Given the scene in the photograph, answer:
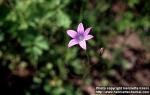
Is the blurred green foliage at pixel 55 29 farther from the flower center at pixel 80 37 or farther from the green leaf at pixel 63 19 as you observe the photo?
the flower center at pixel 80 37

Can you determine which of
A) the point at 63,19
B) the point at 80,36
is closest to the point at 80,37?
the point at 80,36

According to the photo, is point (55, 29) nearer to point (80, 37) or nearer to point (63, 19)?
point (63, 19)

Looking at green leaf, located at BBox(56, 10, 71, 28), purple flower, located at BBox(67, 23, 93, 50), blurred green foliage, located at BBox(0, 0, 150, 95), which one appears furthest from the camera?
blurred green foliage, located at BBox(0, 0, 150, 95)

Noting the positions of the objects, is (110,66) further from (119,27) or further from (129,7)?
(129,7)

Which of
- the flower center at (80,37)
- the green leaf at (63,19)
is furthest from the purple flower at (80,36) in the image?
the green leaf at (63,19)

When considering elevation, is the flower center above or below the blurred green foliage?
below

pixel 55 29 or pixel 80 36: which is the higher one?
pixel 55 29

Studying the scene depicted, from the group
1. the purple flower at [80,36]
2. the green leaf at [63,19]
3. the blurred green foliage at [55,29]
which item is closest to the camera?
the purple flower at [80,36]

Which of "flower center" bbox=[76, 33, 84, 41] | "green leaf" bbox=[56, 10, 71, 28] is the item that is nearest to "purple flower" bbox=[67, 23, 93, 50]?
"flower center" bbox=[76, 33, 84, 41]

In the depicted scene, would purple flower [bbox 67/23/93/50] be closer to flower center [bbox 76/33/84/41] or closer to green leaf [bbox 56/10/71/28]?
flower center [bbox 76/33/84/41]

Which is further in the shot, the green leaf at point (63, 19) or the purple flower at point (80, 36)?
the green leaf at point (63, 19)
